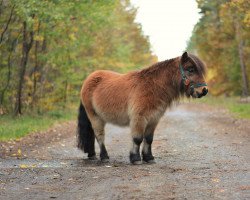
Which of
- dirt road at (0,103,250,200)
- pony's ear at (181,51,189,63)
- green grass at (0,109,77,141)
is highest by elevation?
pony's ear at (181,51,189,63)

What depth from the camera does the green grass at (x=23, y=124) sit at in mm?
14755

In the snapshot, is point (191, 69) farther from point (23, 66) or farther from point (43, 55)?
point (43, 55)

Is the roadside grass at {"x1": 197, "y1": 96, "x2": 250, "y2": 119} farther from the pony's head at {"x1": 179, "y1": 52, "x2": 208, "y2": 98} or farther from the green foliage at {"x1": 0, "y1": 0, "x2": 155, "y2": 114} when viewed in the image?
the pony's head at {"x1": 179, "y1": 52, "x2": 208, "y2": 98}

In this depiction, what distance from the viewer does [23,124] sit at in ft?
57.0

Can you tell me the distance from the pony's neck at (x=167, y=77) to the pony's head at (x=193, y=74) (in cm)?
16

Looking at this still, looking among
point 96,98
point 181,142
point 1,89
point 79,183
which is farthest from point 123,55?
point 79,183

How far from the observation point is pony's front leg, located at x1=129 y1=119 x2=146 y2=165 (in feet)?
30.9

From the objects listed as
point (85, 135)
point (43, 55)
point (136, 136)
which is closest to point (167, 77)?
point (136, 136)

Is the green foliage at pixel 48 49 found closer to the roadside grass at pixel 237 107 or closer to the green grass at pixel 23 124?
the green grass at pixel 23 124

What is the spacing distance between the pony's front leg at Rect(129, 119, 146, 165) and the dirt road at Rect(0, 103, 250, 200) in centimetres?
25

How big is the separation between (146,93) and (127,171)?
1.68 metres

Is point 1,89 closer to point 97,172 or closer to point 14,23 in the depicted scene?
point 14,23

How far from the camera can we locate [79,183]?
24.3 ft

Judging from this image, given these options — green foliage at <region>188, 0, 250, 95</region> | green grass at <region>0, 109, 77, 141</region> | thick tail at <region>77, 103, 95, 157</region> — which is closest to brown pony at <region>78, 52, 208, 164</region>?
thick tail at <region>77, 103, 95, 157</region>
